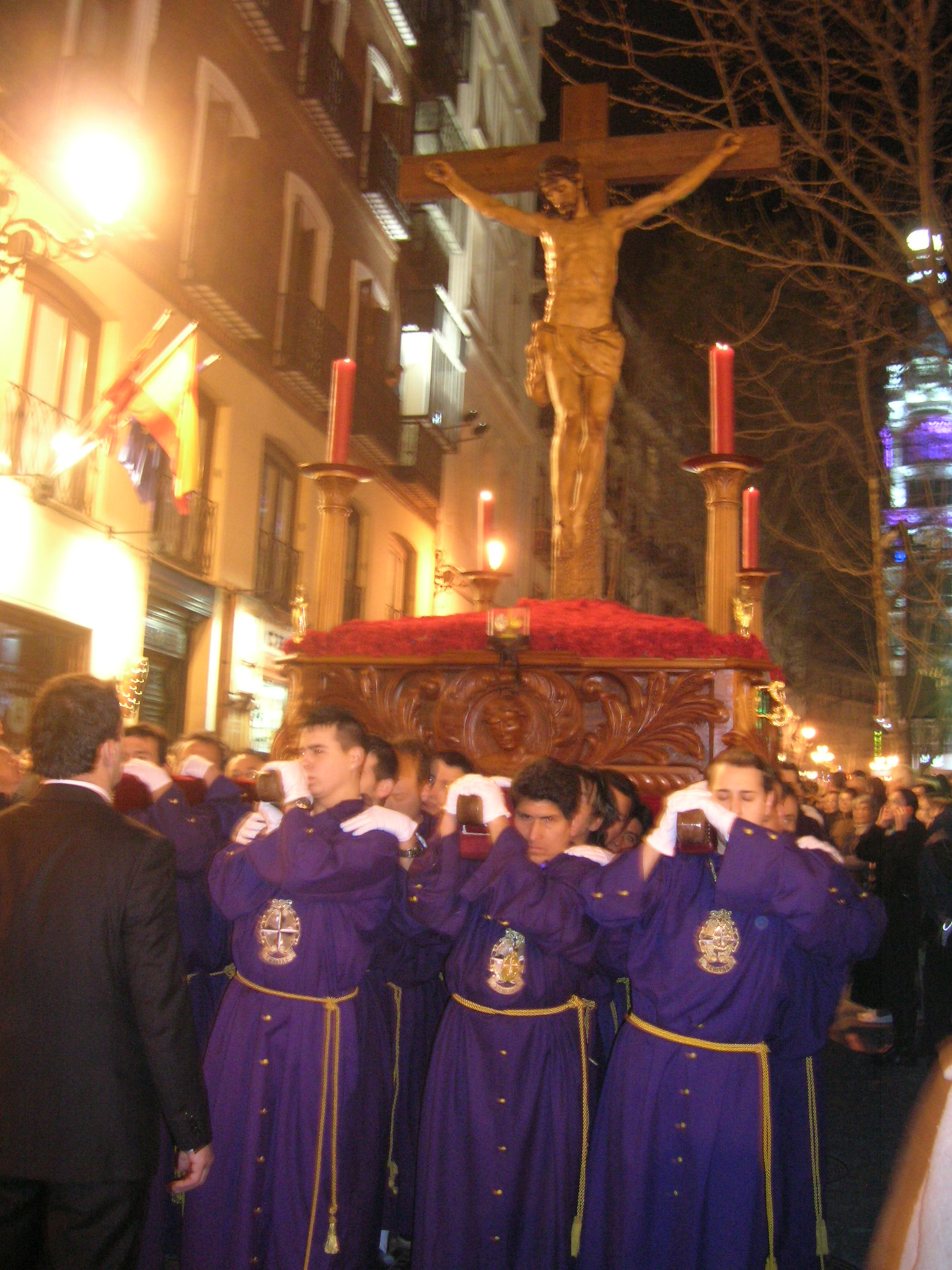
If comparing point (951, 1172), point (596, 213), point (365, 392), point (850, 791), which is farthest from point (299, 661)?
point (365, 392)

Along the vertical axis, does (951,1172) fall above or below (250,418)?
below

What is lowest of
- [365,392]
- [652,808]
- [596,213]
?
[652,808]

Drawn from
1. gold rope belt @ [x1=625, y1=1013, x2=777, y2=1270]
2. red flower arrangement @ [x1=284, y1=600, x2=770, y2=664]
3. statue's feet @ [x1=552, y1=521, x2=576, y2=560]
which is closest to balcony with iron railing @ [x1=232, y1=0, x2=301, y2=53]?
statue's feet @ [x1=552, y1=521, x2=576, y2=560]

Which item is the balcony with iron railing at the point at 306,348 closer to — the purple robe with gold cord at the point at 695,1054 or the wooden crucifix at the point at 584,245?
the wooden crucifix at the point at 584,245

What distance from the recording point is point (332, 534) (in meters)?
4.93

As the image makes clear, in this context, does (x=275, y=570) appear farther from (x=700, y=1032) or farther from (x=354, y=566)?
(x=700, y=1032)

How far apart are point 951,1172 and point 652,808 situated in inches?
111

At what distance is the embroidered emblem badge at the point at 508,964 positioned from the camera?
3.39 m

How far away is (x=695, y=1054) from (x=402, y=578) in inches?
646

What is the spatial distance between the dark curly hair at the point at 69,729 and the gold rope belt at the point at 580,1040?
141 cm

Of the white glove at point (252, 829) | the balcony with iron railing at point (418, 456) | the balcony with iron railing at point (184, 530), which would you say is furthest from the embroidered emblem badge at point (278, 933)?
the balcony with iron railing at point (418, 456)

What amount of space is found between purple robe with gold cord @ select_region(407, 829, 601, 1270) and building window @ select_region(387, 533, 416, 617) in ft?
48.4

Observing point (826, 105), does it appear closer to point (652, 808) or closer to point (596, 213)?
point (596, 213)

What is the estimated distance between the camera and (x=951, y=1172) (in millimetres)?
1338
